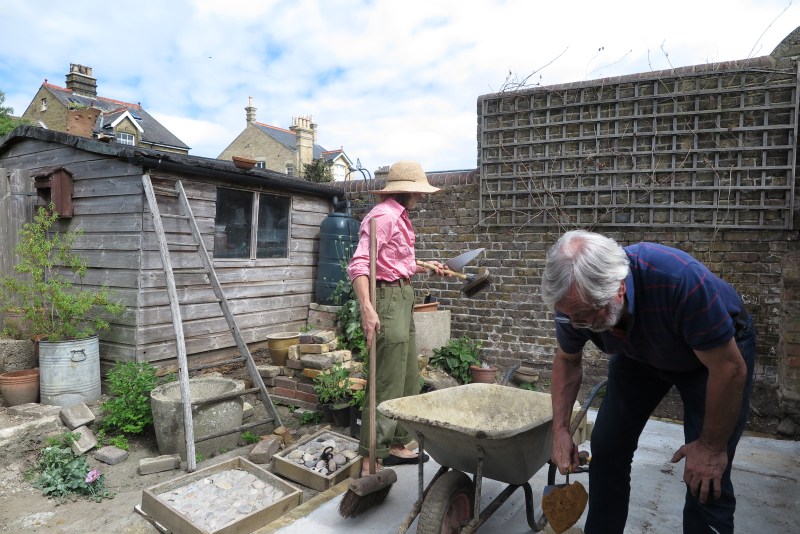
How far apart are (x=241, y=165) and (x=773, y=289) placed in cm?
550

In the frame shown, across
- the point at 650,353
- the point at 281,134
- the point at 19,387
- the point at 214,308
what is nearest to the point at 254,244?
the point at 214,308

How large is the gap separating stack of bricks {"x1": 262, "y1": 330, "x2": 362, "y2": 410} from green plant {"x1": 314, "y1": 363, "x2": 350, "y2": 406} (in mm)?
221

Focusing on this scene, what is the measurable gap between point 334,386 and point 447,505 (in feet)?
7.81

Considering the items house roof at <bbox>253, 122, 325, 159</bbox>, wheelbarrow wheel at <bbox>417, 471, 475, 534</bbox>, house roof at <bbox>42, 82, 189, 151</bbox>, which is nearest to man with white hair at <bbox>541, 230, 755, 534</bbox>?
wheelbarrow wheel at <bbox>417, 471, 475, 534</bbox>

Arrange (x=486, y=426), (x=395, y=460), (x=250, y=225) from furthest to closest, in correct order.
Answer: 1. (x=250, y=225)
2. (x=395, y=460)
3. (x=486, y=426)

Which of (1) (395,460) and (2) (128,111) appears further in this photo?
(2) (128,111)

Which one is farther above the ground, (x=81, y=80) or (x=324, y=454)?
(x=81, y=80)

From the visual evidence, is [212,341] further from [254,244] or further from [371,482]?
[371,482]

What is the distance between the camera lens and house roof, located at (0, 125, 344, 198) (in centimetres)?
496

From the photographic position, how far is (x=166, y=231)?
5.19 meters

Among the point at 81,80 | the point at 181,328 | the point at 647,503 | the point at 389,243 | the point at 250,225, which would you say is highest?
the point at 81,80

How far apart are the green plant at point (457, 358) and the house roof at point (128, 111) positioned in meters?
20.8

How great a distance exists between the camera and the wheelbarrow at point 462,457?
215cm

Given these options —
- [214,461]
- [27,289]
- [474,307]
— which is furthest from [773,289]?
[27,289]
